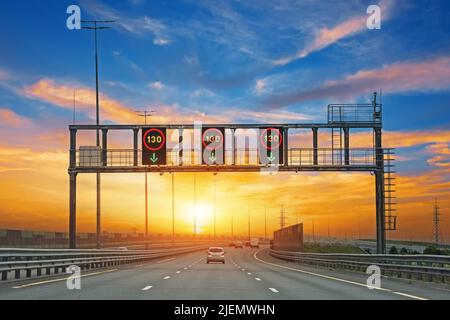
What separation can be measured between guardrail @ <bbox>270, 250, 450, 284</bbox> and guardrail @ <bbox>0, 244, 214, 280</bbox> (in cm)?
1432

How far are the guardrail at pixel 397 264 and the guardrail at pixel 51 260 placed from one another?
14317 millimetres

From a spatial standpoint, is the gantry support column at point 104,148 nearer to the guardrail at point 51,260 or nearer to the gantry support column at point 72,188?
the gantry support column at point 72,188

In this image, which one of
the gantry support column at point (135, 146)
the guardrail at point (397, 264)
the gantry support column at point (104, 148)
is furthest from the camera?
the gantry support column at point (104, 148)

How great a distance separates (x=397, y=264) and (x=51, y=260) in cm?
1551

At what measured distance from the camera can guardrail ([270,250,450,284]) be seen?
24.9 metres

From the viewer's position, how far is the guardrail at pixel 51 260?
85.3 feet

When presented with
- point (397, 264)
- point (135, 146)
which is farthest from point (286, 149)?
point (397, 264)

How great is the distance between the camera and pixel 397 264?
29625mm

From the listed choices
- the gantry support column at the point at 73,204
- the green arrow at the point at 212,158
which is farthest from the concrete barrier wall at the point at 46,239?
the green arrow at the point at 212,158

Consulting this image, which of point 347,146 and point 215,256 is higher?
point 347,146

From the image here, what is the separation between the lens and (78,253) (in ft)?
119

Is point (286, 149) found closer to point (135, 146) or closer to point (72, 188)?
point (135, 146)

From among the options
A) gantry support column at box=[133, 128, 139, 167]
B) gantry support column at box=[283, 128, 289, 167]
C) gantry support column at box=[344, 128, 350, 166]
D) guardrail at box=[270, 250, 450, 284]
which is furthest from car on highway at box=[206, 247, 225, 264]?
gantry support column at box=[344, 128, 350, 166]

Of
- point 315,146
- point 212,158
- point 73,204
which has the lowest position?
point 73,204
